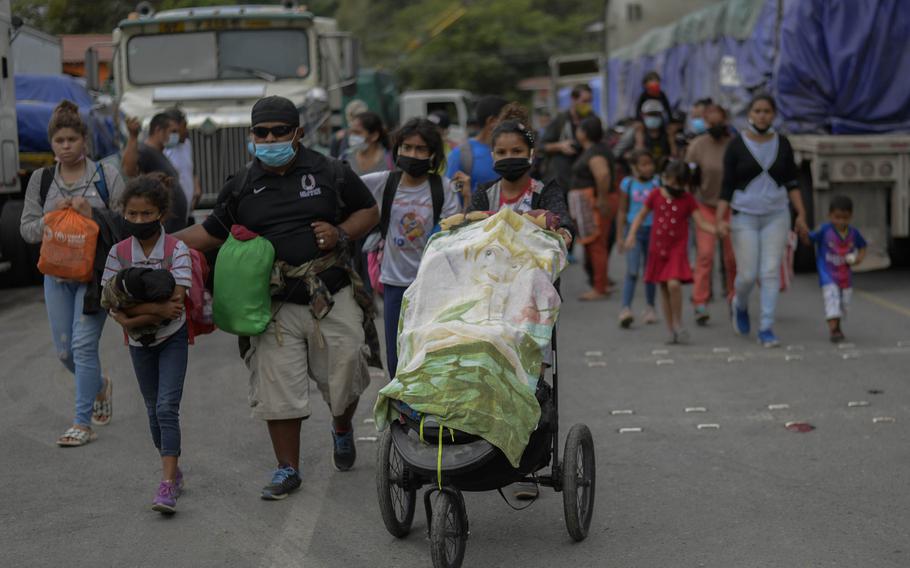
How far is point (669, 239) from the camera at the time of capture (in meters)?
11.5

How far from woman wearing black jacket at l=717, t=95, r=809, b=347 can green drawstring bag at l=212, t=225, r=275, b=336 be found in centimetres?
543

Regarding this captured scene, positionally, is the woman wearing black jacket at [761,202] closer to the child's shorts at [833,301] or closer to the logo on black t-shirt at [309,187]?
the child's shorts at [833,301]

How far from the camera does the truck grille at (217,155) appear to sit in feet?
51.4

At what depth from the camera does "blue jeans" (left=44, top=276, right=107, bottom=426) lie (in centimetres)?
779

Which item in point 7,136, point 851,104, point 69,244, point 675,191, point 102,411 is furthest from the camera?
point 851,104

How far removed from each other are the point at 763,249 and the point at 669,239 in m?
0.83

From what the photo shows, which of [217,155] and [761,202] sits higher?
[217,155]

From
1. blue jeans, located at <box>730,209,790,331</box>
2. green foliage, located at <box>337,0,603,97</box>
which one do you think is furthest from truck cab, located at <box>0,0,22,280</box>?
green foliage, located at <box>337,0,603,97</box>

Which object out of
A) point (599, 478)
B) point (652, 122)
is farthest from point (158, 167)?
point (652, 122)

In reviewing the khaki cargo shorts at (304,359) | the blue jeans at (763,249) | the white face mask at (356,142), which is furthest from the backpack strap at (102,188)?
the blue jeans at (763,249)

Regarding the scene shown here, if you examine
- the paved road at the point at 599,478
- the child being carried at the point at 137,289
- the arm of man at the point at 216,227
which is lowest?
the paved road at the point at 599,478

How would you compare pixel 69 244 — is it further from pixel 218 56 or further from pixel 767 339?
pixel 218 56

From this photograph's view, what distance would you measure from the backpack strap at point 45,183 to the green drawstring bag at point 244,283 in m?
1.85

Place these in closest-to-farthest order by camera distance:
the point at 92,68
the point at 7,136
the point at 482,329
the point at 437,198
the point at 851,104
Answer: the point at 482,329 < the point at 437,198 < the point at 7,136 < the point at 851,104 < the point at 92,68
